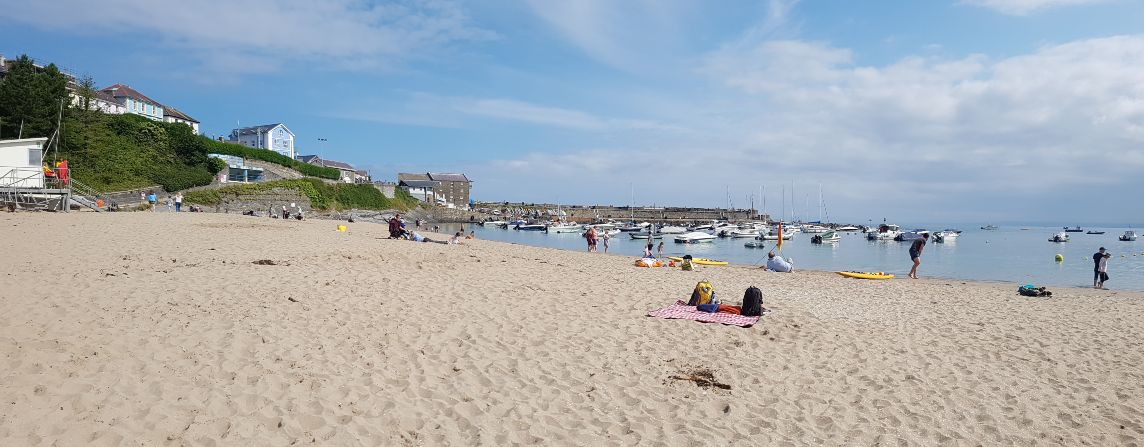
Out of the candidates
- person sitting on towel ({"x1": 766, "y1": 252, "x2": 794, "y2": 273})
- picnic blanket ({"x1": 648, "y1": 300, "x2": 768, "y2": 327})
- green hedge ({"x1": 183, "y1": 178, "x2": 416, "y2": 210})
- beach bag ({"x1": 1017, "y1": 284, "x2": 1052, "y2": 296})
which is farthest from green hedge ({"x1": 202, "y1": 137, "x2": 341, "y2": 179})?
beach bag ({"x1": 1017, "y1": 284, "x2": 1052, "y2": 296})

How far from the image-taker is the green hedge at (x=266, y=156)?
6250 centimetres

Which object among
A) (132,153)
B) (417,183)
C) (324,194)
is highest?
(417,183)

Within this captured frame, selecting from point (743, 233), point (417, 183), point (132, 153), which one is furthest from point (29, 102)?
point (417, 183)

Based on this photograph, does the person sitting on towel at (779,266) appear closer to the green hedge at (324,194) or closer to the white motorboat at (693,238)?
the white motorboat at (693,238)

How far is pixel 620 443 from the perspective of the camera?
5.43 metres

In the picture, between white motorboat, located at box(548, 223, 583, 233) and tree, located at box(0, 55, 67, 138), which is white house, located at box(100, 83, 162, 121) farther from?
white motorboat, located at box(548, 223, 583, 233)

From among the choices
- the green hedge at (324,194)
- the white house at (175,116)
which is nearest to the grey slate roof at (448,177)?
the green hedge at (324,194)

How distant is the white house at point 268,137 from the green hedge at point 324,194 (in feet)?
55.4

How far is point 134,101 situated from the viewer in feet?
206

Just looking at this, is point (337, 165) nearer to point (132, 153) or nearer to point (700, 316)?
point (132, 153)

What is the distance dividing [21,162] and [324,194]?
40.8 metres

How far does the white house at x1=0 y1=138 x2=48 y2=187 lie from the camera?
2722 cm

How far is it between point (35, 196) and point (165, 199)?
1909cm

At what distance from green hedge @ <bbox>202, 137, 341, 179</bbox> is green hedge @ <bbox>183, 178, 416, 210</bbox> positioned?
12.3 feet
